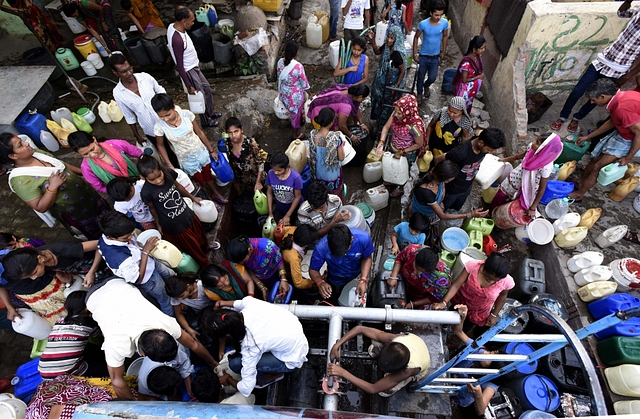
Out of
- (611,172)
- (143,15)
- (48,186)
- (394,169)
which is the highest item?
(143,15)

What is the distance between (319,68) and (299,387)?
6847 millimetres

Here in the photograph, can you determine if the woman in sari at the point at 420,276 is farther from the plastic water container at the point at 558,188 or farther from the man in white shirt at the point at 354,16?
the man in white shirt at the point at 354,16

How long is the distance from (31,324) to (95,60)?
18.8ft

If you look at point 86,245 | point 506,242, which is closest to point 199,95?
point 86,245

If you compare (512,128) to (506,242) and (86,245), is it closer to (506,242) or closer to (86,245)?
(506,242)

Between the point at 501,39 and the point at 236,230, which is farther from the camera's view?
the point at 501,39

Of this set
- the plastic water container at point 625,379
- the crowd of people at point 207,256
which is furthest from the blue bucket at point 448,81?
the plastic water container at point 625,379

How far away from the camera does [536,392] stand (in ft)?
11.3

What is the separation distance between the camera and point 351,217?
156 inches

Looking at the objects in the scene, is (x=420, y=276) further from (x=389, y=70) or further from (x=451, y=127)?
(x=389, y=70)

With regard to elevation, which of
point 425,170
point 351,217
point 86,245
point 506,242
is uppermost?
point 86,245

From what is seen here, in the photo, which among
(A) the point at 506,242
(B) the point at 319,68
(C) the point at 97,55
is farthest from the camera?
(B) the point at 319,68

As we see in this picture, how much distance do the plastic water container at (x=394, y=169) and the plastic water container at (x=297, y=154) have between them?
1.18m

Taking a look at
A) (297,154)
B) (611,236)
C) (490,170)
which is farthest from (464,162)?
(611,236)
